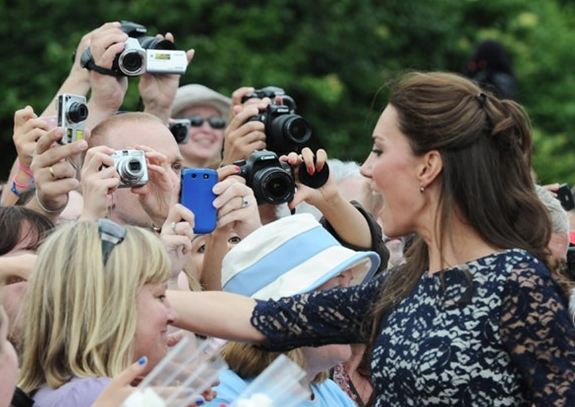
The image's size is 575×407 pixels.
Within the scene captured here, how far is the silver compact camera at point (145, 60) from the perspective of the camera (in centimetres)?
610

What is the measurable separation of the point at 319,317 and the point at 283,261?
499mm

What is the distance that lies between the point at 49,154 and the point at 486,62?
6.95m

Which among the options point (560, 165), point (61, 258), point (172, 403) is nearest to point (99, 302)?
point (61, 258)

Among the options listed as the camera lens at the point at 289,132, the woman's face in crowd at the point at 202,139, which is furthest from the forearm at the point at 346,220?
the woman's face in crowd at the point at 202,139

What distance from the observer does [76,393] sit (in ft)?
13.6

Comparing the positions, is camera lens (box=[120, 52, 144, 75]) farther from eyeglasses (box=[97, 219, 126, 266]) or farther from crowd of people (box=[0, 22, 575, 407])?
eyeglasses (box=[97, 219, 126, 266])

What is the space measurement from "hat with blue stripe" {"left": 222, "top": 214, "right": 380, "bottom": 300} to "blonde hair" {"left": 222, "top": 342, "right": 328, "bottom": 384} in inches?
9.8

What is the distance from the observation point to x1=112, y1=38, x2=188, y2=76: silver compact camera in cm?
610

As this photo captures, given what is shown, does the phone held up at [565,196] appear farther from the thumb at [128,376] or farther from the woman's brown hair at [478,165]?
the thumb at [128,376]

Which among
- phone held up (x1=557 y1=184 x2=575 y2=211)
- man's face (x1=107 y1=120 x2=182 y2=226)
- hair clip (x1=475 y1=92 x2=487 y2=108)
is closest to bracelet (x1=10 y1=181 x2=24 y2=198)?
man's face (x1=107 y1=120 x2=182 y2=226)

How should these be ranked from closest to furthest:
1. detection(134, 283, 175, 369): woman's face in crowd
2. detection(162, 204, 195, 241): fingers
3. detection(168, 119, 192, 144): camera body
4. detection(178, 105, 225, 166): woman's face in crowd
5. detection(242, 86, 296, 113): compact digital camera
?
detection(134, 283, 175, 369): woman's face in crowd, detection(162, 204, 195, 241): fingers, detection(242, 86, 296, 113): compact digital camera, detection(168, 119, 192, 144): camera body, detection(178, 105, 225, 166): woman's face in crowd

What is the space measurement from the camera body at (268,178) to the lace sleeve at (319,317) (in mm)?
1122

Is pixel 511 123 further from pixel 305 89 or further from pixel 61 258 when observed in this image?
pixel 305 89

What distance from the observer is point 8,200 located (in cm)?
627
